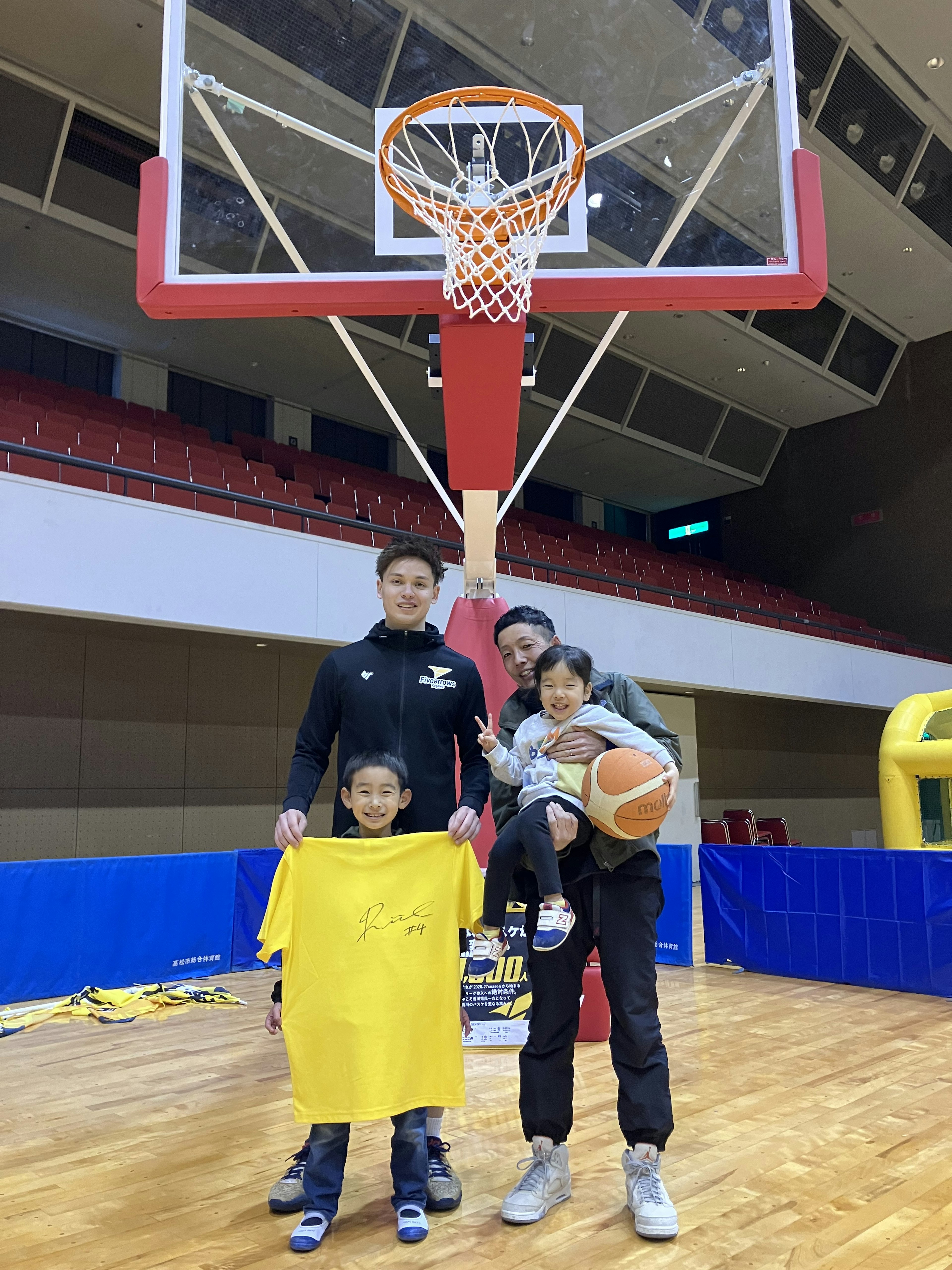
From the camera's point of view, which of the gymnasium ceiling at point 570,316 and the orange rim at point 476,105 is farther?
the gymnasium ceiling at point 570,316

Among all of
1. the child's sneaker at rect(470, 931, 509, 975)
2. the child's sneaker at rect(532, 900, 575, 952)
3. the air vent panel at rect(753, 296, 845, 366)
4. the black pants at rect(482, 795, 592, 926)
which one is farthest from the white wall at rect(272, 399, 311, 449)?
the child's sneaker at rect(532, 900, 575, 952)

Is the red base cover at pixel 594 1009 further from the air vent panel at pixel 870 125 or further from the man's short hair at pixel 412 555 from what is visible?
the air vent panel at pixel 870 125

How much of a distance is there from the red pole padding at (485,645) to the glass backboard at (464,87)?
5.46 feet

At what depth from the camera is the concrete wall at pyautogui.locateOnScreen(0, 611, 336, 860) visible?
841 centimetres

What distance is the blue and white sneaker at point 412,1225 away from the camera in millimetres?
2256

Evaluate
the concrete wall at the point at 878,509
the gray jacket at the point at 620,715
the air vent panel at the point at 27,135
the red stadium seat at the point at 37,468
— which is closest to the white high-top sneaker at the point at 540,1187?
the gray jacket at the point at 620,715

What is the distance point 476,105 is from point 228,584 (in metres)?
4.84

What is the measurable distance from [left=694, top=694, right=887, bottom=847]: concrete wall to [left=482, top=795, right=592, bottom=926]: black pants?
12.3 meters

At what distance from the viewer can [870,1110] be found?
10.9ft

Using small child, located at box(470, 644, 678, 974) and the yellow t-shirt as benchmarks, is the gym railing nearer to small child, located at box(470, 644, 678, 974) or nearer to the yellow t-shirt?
small child, located at box(470, 644, 678, 974)

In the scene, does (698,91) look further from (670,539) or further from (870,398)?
(670,539)

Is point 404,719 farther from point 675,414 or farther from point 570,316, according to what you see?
point 675,414

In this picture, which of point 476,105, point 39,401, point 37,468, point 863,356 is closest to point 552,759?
point 476,105

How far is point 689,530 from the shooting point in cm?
1852
